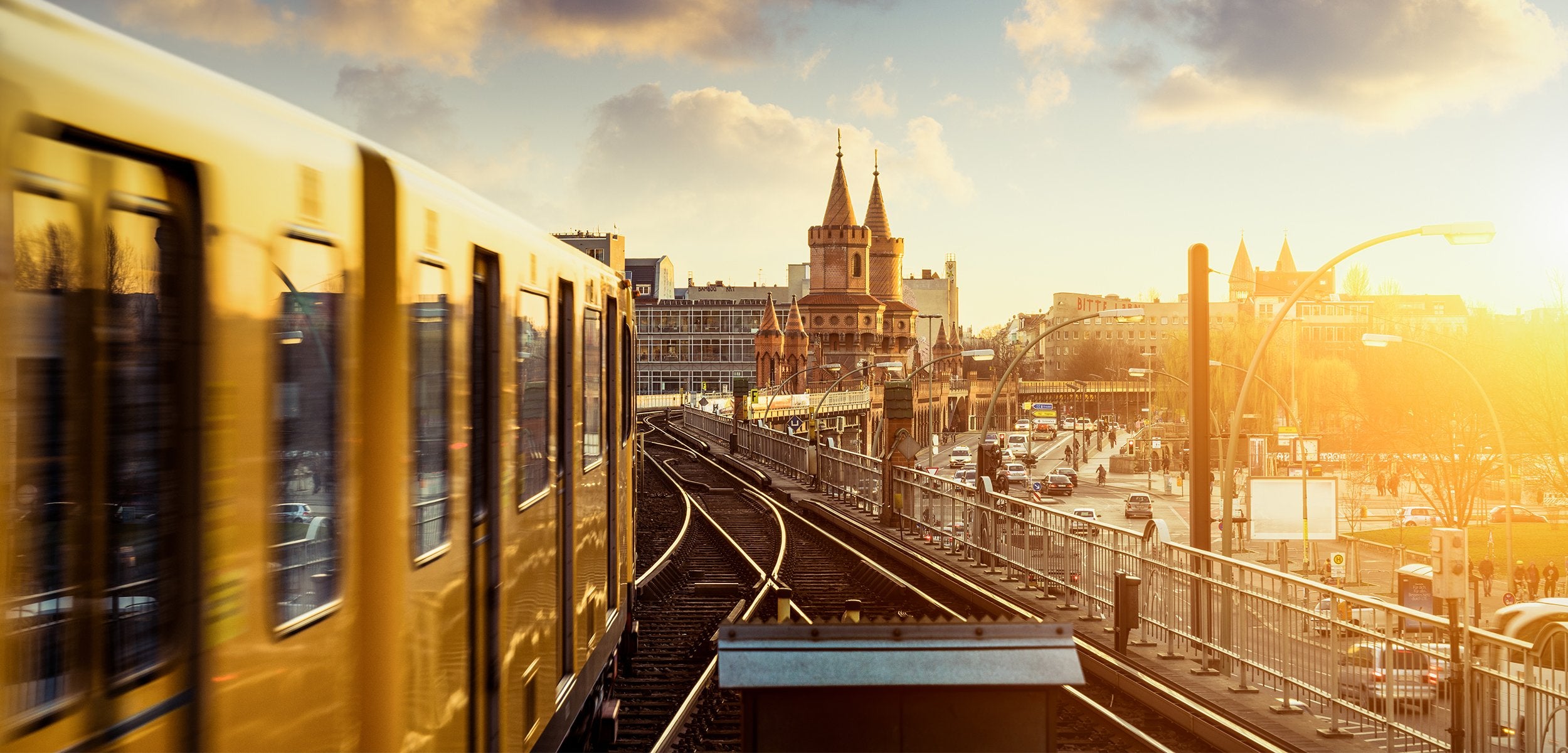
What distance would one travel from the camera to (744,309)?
131375 mm

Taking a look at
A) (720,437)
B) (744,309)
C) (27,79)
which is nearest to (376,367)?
(27,79)

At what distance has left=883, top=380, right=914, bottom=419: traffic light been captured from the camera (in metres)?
25.4

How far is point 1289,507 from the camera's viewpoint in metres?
19.3

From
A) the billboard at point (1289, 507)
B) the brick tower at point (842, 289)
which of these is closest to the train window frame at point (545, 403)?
the billboard at point (1289, 507)

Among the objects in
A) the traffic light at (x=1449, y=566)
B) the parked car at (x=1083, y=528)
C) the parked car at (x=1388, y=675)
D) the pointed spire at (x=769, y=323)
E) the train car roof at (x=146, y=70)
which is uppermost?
the pointed spire at (x=769, y=323)

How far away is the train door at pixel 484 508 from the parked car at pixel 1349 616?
6.47 meters

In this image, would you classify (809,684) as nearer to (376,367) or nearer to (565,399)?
(376,367)

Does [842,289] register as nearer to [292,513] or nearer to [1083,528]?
[1083,528]

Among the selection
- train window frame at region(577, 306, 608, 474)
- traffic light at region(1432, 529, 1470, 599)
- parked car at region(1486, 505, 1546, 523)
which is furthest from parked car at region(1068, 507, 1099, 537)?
parked car at region(1486, 505, 1546, 523)

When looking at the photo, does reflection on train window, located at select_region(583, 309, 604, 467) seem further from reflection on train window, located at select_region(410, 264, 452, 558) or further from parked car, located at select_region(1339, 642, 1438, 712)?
parked car, located at select_region(1339, 642, 1438, 712)

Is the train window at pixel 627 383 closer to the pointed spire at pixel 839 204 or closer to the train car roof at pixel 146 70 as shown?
the train car roof at pixel 146 70

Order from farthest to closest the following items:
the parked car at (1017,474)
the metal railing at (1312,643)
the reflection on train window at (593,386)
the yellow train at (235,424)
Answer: the parked car at (1017,474) → the reflection on train window at (593,386) → the metal railing at (1312,643) → the yellow train at (235,424)

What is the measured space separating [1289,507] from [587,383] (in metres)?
14.4

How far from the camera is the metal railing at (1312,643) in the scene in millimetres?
8055
